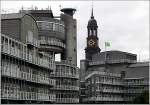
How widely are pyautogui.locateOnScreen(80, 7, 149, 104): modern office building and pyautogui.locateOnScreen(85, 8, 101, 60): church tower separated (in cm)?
911

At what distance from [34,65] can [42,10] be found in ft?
179

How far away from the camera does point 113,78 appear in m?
150

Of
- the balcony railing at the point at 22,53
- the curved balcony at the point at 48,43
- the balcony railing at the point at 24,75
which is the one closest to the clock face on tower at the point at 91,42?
the curved balcony at the point at 48,43

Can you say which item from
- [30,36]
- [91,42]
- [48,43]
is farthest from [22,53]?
[91,42]

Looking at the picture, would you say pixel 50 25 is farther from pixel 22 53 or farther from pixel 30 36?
pixel 22 53

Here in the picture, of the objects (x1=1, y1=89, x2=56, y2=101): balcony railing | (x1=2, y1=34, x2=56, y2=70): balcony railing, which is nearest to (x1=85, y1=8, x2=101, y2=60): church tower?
(x1=1, y1=89, x2=56, y2=101): balcony railing

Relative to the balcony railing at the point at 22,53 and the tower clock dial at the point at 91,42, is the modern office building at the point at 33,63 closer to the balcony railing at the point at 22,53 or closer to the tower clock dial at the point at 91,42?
the balcony railing at the point at 22,53

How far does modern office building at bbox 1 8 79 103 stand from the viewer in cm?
6506

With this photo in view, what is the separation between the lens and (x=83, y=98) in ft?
486

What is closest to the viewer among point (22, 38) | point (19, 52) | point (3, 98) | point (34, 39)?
point (3, 98)

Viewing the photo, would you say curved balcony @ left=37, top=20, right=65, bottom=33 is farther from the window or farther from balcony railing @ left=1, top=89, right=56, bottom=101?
the window

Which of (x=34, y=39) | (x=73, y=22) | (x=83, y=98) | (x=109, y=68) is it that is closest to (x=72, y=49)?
(x=73, y=22)

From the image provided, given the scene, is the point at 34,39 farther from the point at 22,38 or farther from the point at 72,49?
the point at 72,49

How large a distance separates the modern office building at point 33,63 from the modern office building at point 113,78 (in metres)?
18.8
